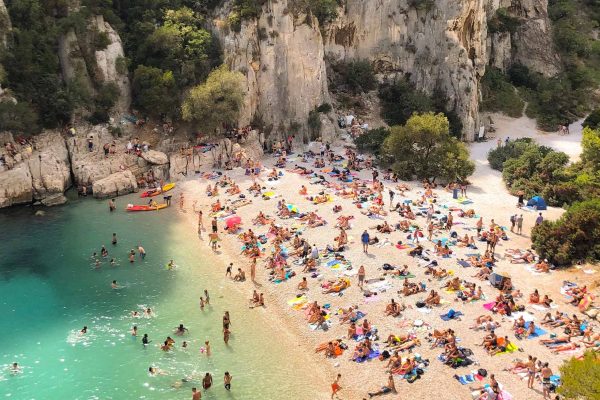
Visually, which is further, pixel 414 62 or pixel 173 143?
pixel 414 62

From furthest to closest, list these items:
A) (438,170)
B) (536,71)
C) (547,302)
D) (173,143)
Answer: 1. (536,71)
2. (173,143)
3. (438,170)
4. (547,302)

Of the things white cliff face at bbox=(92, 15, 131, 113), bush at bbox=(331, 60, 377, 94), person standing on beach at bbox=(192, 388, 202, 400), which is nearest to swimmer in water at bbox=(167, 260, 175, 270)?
person standing on beach at bbox=(192, 388, 202, 400)

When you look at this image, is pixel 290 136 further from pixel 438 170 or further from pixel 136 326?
pixel 136 326

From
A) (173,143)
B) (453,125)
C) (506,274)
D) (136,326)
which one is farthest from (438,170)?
(136,326)

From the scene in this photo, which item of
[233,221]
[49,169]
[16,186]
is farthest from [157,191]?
[16,186]

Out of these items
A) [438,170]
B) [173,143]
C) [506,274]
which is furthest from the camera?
[173,143]

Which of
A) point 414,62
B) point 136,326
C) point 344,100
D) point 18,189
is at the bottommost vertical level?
point 136,326

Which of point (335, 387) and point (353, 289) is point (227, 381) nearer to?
point (335, 387)

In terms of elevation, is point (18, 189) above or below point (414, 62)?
below

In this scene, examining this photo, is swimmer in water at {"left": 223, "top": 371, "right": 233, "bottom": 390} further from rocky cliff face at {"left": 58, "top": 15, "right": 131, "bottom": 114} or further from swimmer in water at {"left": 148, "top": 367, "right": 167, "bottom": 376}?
rocky cliff face at {"left": 58, "top": 15, "right": 131, "bottom": 114}
